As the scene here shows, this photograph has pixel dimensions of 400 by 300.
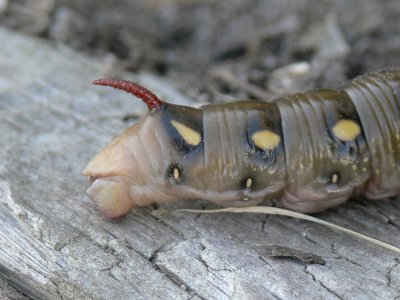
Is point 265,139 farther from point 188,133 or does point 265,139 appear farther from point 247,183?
point 188,133

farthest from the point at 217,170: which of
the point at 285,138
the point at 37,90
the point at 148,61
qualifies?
the point at 148,61

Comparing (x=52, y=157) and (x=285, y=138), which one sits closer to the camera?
(x=285, y=138)

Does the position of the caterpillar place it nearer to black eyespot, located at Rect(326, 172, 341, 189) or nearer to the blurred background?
black eyespot, located at Rect(326, 172, 341, 189)

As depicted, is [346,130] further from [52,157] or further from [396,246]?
[52,157]

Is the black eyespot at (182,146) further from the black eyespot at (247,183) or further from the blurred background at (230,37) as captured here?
the blurred background at (230,37)

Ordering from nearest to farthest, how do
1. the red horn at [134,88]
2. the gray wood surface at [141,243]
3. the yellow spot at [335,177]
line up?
1. the gray wood surface at [141,243]
2. the red horn at [134,88]
3. the yellow spot at [335,177]

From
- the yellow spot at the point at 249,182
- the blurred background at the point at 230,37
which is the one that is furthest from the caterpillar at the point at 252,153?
the blurred background at the point at 230,37
